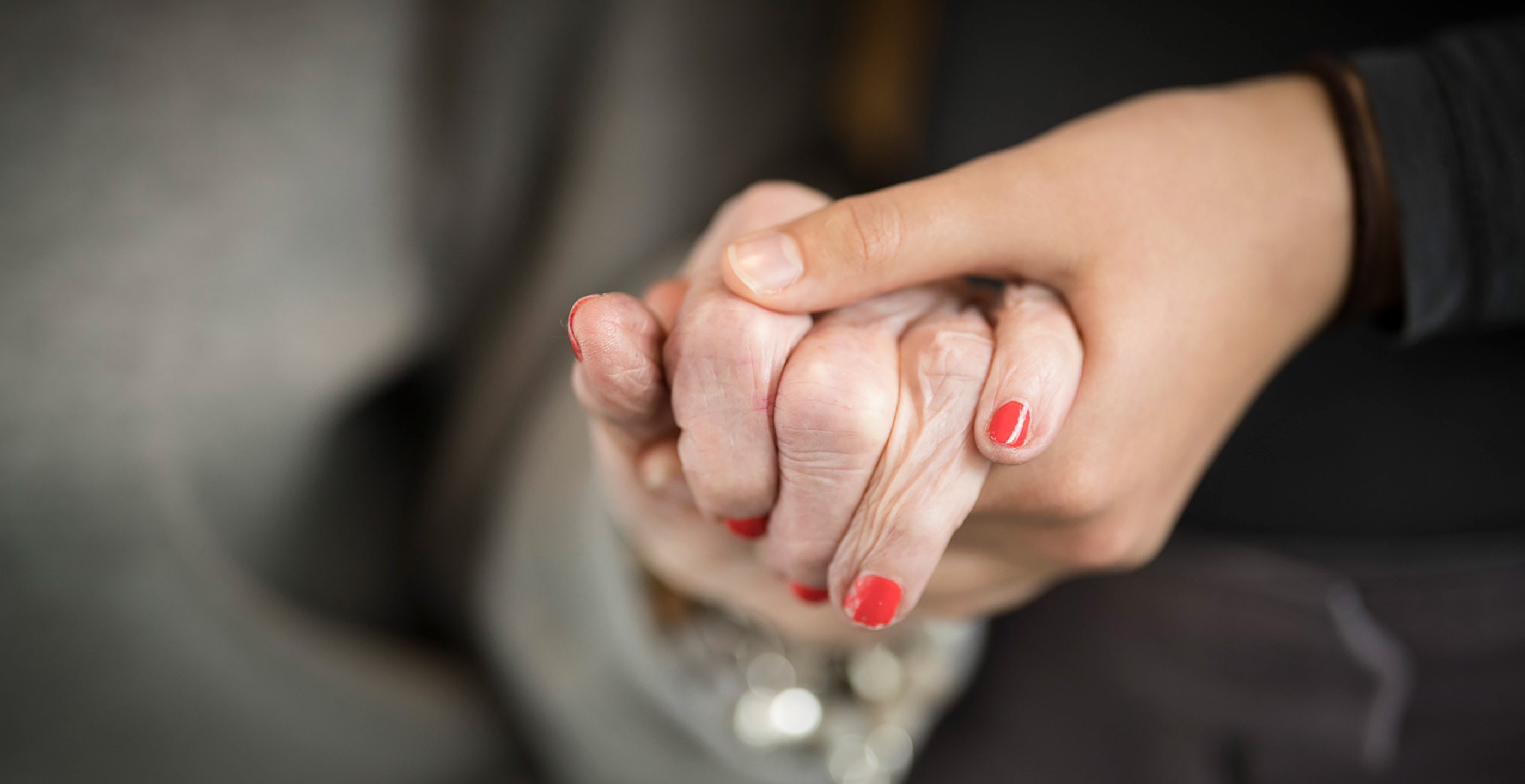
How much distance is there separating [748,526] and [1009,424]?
0.17m

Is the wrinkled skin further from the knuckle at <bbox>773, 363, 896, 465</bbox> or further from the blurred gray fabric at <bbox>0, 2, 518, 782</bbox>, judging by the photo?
the blurred gray fabric at <bbox>0, 2, 518, 782</bbox>

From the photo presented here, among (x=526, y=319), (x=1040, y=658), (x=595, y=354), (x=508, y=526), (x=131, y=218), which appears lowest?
(x=1040, y=658)

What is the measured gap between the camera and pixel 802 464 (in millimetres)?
384

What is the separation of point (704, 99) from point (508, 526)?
555mm

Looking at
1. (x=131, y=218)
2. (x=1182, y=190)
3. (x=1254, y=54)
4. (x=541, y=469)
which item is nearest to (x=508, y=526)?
(x=541, y=469)

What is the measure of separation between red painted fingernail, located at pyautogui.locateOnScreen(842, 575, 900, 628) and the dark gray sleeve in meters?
0.39

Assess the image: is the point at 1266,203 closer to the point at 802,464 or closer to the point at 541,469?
the point at 802,464

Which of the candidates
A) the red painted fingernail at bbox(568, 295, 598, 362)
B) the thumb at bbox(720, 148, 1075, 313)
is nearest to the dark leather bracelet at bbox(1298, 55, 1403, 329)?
the thumb at bbox(720, 148, 1075, 313)

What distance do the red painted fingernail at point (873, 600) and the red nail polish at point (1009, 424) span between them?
90mm

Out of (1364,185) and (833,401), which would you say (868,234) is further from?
(1364,185)

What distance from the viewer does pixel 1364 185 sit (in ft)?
1.62

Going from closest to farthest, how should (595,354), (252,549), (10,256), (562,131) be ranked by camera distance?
(595,354) → (10,256) → (252,549) → (562,131)

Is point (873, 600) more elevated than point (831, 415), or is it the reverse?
point (831, 415)

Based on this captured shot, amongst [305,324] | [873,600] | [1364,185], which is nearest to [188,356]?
[305,324]
